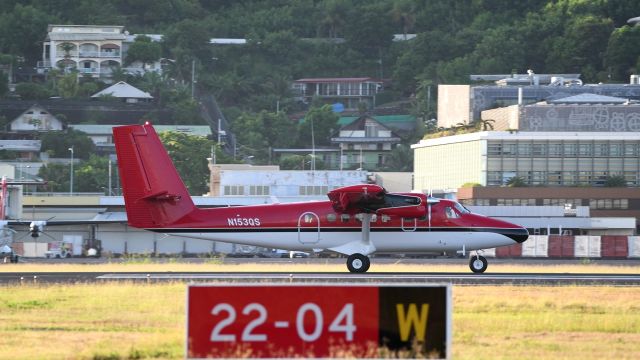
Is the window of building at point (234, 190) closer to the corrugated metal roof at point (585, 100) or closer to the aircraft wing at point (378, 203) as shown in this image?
the corrugated metal roof at point (585, 100)

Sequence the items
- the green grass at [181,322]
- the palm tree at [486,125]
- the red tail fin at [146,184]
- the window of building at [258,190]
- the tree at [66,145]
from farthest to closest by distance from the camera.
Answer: the tree at [66,145] → the palm tree at [486,125] → the window of building at [258,190] → the red tail fin at [146,184] → the green grass at [181,322]

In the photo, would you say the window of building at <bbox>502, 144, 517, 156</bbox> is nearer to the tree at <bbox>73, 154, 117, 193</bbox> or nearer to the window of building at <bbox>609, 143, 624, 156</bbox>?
the window of building at <bbox>609, 143, 624, 156</bbox>

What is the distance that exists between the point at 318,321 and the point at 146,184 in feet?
99.0

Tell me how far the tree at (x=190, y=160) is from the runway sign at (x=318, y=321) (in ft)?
386

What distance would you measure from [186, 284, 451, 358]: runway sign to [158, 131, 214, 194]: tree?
386ft

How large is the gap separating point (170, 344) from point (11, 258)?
46.4m

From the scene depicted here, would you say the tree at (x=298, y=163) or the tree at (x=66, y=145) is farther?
the tree at (x=66, y=145)

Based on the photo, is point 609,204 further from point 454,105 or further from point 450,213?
point 450,213

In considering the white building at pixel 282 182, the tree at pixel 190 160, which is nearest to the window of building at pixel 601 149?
the white building at pixel 282 182

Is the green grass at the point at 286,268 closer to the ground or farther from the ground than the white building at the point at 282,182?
closer to the ground

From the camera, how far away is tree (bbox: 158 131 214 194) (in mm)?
146375

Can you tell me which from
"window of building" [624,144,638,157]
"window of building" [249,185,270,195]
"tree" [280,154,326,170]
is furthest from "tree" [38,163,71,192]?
"window of building" [624,144,638,157]

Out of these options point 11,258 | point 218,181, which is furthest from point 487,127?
point 11,258

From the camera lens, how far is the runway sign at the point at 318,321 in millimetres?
26594
